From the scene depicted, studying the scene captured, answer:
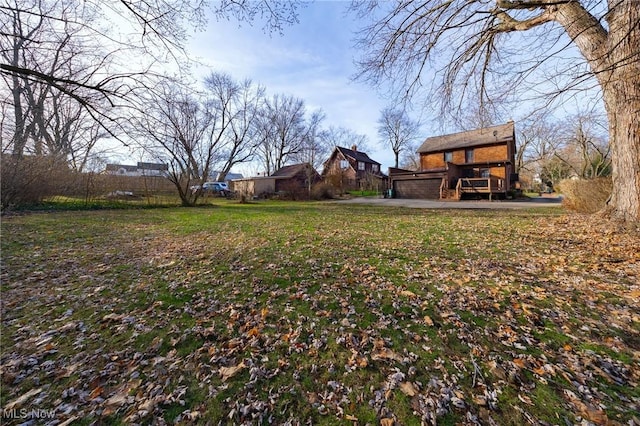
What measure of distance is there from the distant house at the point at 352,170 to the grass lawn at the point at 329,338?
3141 cm

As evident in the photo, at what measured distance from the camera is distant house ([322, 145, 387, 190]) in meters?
37.5

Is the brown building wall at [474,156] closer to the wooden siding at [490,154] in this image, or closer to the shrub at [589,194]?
the wooden siding at [490,154]

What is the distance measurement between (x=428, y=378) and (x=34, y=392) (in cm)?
311

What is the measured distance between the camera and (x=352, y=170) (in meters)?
39.2

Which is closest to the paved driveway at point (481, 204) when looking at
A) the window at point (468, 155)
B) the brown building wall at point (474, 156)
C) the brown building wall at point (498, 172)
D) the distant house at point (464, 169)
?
the distant house at point (464, 169)

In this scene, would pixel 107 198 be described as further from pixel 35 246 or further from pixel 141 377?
pixel 141 377

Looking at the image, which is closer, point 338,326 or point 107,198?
point 338,326

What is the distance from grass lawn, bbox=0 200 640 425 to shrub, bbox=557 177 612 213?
516 centimetres

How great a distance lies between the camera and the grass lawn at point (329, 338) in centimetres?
179

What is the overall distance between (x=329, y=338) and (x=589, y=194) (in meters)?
12.4

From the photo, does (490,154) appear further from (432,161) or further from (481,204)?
(481,204)

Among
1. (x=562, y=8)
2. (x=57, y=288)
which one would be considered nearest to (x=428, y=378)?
(x=57, y=288)

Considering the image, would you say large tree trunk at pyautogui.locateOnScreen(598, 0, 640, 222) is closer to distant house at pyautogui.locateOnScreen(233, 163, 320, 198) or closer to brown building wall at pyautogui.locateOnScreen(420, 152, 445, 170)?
brown building wall at pyautogui.locateOnScreen(420, 152, 445, 170)

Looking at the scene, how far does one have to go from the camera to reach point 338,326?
2781 millimetres
